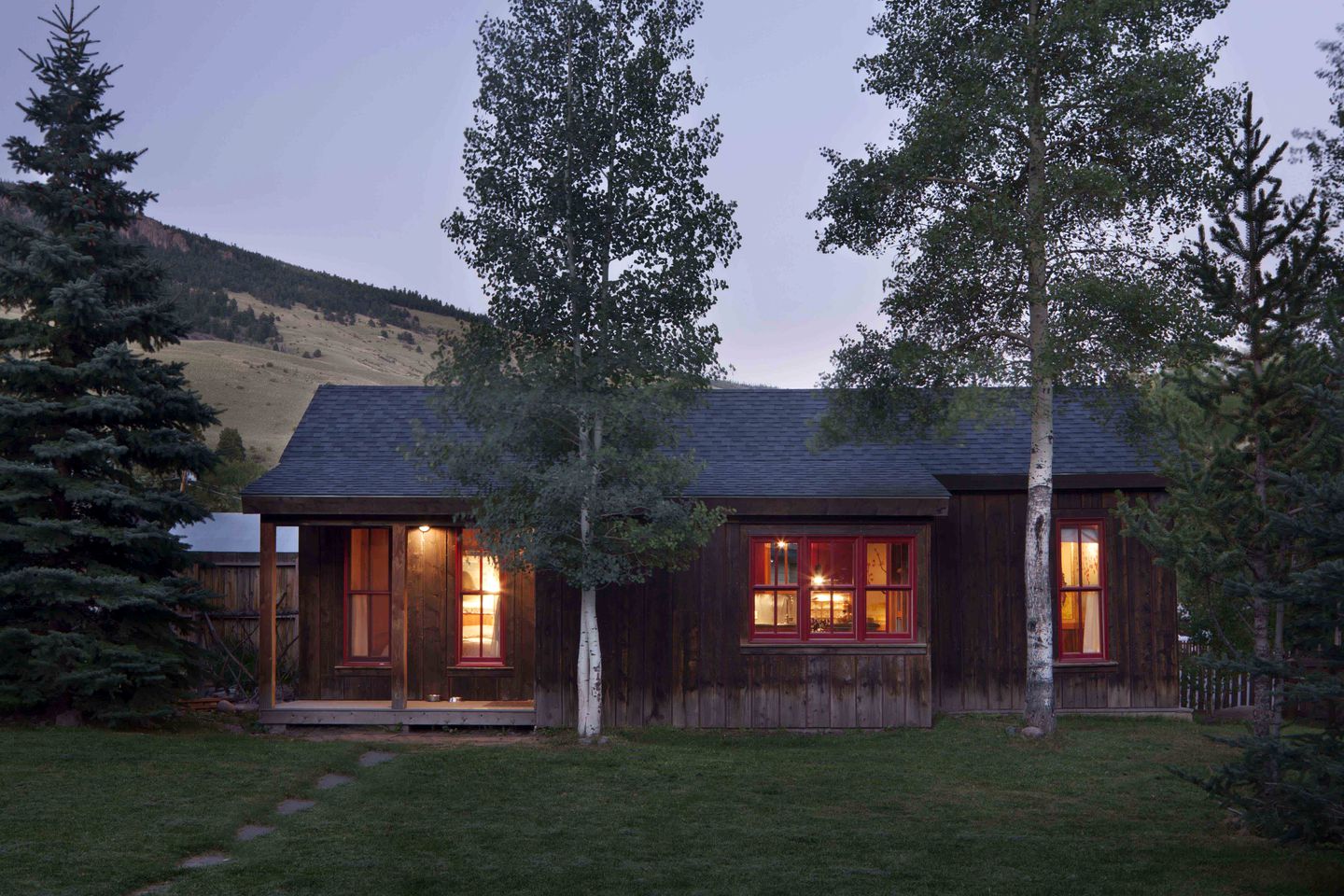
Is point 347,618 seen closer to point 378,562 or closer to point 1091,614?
point 378,562

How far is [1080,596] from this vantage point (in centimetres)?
1639

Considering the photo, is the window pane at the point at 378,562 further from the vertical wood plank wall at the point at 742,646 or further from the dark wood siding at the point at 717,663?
the dark wood siding at the point at 717,663

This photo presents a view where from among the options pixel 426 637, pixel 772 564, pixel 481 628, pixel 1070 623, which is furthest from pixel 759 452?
pixel 426 637

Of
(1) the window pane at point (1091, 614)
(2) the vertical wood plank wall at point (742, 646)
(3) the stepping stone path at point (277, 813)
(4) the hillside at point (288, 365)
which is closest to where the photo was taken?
(3) the stepping stone path at point (277, 813)

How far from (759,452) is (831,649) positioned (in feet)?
9.95

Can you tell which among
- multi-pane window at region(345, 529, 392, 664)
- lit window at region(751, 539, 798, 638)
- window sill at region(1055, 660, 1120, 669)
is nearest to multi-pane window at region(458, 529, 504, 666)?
multi-pane window at region(345, 529, 392, 664)

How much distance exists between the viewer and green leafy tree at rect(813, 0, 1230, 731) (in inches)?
526

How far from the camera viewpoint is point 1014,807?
35.2ft

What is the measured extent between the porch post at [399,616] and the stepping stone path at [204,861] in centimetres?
652

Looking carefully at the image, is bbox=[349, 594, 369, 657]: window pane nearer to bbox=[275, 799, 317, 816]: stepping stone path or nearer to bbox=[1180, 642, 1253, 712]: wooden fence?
bbox=[275, 799, 317, 816]: stepping stone path

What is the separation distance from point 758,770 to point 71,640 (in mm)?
7924

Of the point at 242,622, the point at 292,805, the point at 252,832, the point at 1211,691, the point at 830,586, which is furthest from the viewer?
the point at 242,622

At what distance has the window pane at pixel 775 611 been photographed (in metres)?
15.4

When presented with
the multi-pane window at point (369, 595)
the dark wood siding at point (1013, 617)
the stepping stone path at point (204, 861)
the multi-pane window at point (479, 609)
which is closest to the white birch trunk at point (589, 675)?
the multi-pane window at point (479, 609)
